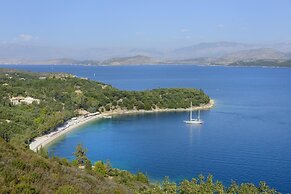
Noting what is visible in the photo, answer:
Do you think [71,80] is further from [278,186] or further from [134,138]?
[278,186]

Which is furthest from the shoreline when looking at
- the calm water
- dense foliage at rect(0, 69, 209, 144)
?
the calm water

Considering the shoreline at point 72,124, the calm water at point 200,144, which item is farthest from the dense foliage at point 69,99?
the calm water at point 200,144

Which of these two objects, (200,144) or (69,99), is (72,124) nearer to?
(69,99)

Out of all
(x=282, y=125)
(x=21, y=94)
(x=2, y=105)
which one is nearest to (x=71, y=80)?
(x=21, y=94)

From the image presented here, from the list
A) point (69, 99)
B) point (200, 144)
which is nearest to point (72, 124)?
point (69, 99)

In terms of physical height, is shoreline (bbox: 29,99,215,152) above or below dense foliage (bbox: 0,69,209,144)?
below

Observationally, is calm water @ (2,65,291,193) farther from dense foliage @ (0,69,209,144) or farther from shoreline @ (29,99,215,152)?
dense foliage @ (0,69,209,144)

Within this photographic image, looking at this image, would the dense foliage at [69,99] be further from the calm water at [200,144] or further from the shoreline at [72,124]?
the calm water at [200,144]

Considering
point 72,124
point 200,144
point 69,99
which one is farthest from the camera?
point 69,99

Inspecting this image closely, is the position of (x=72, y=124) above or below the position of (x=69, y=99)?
below
